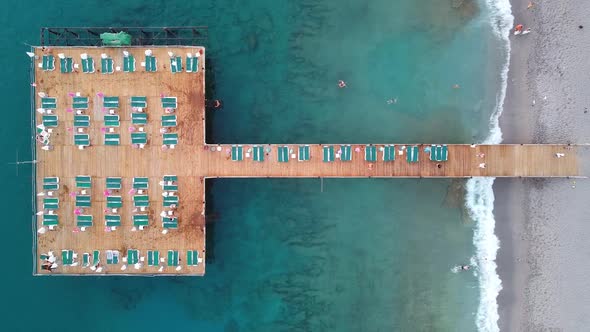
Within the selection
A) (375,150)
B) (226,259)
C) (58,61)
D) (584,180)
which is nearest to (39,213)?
(58,61)

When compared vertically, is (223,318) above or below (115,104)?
below

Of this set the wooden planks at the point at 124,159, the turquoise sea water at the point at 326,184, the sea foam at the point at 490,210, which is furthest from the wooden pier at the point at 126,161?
the sea foam at the point at 490,210

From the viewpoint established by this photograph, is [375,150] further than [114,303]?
No

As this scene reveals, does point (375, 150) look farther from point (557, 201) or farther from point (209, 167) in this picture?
point (557, 201)

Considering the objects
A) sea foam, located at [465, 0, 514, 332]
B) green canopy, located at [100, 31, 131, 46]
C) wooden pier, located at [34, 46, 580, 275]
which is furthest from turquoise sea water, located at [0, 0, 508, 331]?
green canopy, located at [100, 31, 131, 46]

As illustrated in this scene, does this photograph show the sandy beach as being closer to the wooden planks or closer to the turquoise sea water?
the turquoise sea water

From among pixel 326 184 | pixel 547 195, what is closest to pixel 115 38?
pixel 326 184
